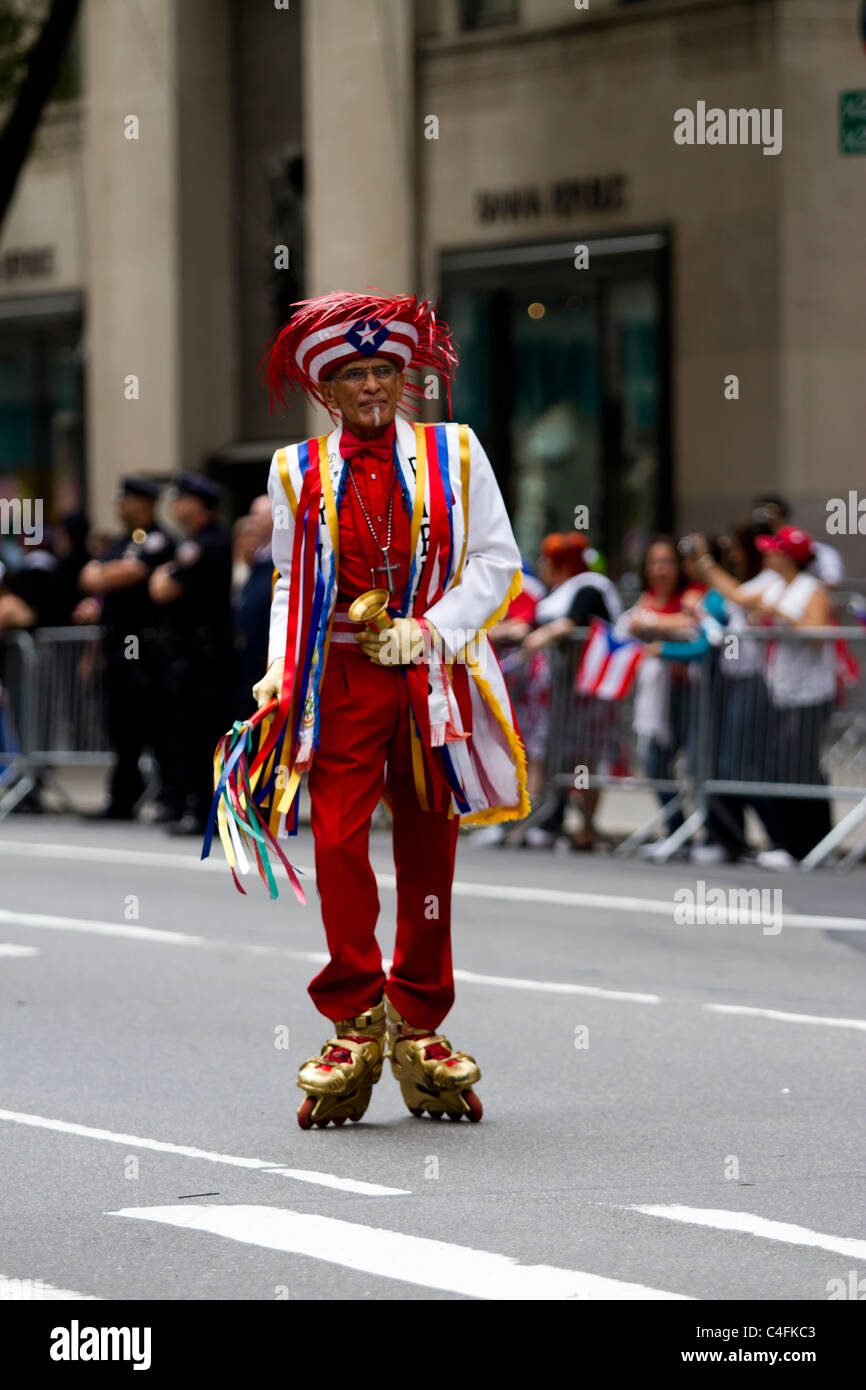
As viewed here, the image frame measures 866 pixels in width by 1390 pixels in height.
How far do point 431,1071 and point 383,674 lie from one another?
1.07 m

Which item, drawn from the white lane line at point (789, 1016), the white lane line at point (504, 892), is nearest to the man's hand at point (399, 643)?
the white lane line at point (789, 1016)

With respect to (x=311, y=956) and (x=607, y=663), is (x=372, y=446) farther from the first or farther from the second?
(x=607, y=663)

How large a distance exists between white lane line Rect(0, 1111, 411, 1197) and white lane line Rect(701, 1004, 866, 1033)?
2.63m

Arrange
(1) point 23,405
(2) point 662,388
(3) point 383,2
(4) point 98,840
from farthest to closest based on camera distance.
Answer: (1) point 23,405 → (3) point 383,2 → (2) point 662,388 → (4) point 98,840

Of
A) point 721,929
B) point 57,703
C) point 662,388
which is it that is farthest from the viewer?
point 662,388

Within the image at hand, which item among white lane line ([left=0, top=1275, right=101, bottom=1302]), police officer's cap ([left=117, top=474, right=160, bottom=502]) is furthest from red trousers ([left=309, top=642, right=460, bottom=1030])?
police officer's cap ([left=117, top=474, right=160, bottom=502])

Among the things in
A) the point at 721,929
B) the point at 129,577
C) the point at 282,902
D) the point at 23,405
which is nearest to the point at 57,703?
the point at 129,577

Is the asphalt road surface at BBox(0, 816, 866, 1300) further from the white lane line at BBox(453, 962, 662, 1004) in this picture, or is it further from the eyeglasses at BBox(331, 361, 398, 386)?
the eyeglasses at BBox(331, 361, 398, 386)

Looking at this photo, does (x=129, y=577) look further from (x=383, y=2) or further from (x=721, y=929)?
(x=383, y=2)

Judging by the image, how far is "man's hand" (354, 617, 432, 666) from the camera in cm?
627

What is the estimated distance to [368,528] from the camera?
6387mm

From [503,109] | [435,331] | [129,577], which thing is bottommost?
A: [129,577]

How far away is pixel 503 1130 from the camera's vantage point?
6.37m
